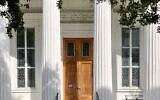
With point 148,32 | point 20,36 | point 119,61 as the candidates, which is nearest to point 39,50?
point 20,36

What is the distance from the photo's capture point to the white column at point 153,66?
1533 cm

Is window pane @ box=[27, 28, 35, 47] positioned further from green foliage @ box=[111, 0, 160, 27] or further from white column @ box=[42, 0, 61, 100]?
green foliage @ box=[111, 0, 160, 27]

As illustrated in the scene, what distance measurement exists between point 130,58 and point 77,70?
2132mm

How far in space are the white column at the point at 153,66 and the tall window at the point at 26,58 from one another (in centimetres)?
524

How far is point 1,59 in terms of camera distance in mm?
15555

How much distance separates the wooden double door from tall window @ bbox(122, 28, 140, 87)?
1300 mm

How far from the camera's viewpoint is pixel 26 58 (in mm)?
18844

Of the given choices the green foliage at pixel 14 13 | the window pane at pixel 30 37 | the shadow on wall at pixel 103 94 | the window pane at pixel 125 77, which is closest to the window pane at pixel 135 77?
the window pane at pixel 125 77

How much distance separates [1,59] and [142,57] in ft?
19.1

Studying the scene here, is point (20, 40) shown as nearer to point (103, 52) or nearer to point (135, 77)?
point (135, 77)

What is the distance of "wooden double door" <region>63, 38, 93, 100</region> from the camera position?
61.8 feet

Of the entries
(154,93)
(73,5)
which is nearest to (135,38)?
(73,5)

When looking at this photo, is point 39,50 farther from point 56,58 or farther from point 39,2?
point 56,58

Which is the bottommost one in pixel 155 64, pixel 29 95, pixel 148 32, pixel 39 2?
pixel 29 95
